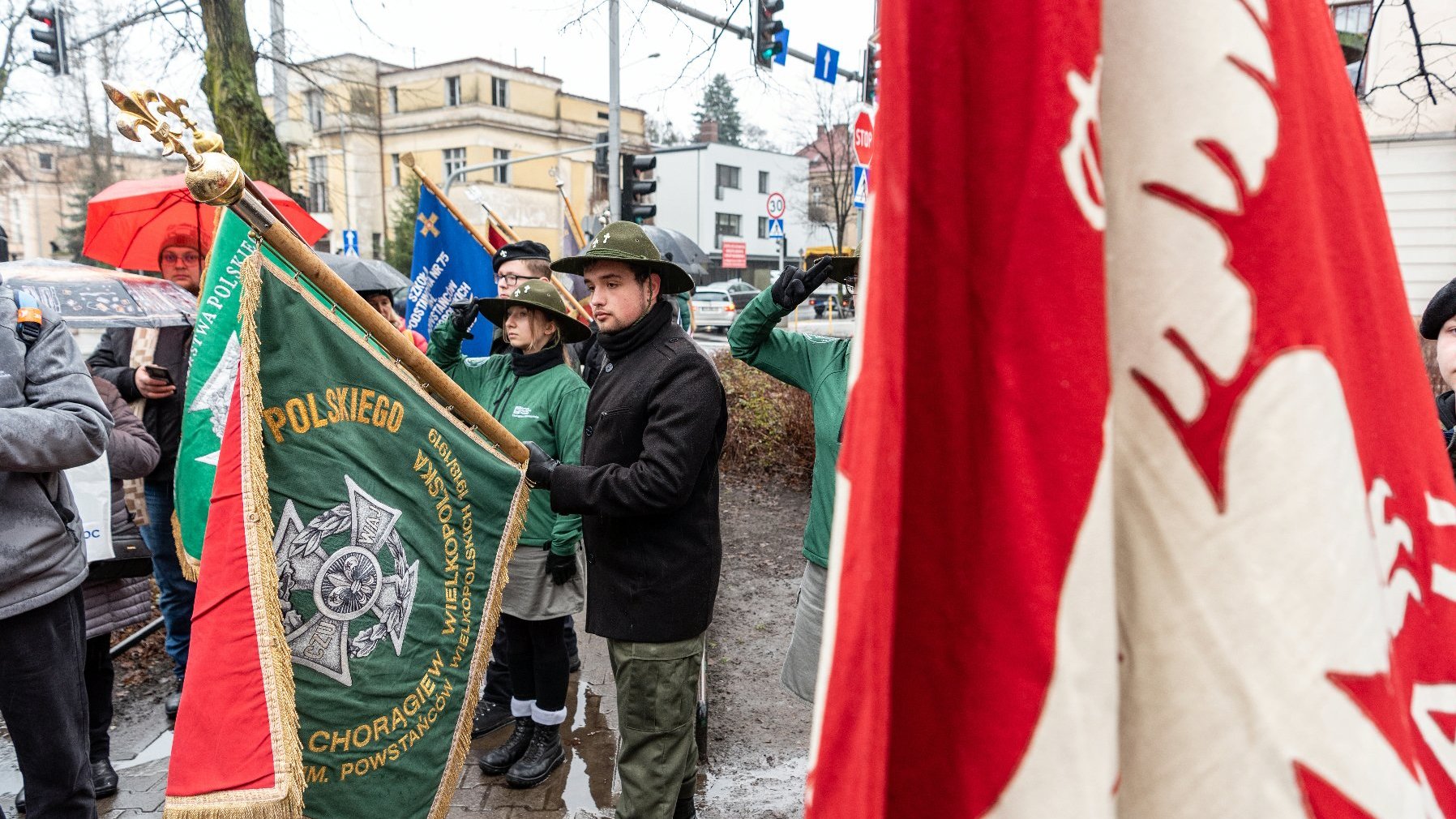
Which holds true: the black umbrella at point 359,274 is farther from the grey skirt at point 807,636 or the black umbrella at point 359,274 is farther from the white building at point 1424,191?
the white building at point 1424,191

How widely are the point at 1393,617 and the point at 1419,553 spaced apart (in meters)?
0.07

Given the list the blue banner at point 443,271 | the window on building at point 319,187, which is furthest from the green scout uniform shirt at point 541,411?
the window on building at point 319,187

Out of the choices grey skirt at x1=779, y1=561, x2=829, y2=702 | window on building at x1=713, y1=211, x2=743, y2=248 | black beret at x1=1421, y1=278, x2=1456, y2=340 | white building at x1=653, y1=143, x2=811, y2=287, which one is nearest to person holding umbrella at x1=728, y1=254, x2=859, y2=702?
grey skirt at x1=779, y1=561, x2=829, y2=702

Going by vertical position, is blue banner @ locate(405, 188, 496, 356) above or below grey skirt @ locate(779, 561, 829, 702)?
above

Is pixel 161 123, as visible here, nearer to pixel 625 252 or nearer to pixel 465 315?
pixel 625 252

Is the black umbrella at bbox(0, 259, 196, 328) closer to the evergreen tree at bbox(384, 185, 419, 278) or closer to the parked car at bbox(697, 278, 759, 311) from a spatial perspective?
the parked car at bbox(697, 278, 759, 311)

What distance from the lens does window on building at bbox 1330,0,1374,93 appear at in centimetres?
397

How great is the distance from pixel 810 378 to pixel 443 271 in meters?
3.43

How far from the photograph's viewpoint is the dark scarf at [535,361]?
13.2 ft

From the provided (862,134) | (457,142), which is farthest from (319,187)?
(862,134)

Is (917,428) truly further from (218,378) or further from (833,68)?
(833,68)

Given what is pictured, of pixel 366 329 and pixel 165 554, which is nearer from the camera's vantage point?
pixel 366 329

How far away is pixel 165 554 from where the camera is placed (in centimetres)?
444

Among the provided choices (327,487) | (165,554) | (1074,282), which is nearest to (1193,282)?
(1074,282)
